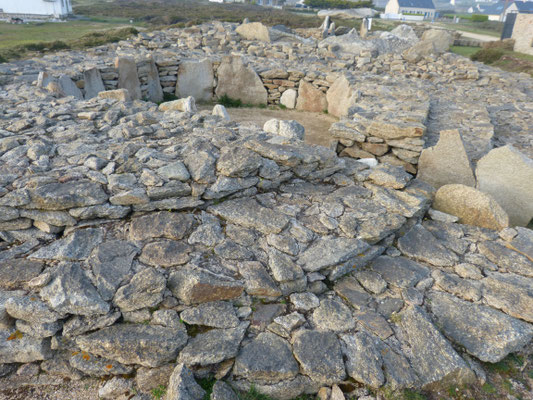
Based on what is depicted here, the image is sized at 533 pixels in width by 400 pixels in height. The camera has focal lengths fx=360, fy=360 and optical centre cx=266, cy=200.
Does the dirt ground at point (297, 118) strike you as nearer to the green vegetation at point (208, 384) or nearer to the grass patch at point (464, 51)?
the green vegetation at point (208, 384)

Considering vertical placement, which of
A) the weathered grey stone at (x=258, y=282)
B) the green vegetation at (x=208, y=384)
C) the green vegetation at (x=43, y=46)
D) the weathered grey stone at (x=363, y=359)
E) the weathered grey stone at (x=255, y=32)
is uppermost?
the weathered grey stone at (x=255, y=32)

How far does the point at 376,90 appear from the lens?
9.63 m

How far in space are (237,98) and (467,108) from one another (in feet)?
22.5

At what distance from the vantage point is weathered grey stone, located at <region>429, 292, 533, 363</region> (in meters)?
3.49

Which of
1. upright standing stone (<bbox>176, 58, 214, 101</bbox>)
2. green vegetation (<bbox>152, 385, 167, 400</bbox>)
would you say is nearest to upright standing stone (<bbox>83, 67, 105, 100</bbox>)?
upright standing stone (<bbox>176, 58, 214, 101</bbox>)

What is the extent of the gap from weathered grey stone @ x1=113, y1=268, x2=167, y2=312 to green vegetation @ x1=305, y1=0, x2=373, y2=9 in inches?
2826

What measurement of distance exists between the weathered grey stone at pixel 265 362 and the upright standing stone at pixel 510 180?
4.35 meters

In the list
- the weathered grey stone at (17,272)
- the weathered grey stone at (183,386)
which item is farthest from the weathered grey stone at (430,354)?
the weathered grey stone at (17,272)

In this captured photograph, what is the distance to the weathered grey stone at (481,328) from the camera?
3487mm

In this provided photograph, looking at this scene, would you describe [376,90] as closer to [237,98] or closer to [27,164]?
[237,98]

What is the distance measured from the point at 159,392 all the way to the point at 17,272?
189cm

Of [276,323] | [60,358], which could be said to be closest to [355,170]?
[276,323]

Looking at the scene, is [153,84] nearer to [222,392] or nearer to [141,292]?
[141,292]

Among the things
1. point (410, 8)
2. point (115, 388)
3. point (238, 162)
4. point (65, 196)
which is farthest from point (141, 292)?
point (410, 8)
